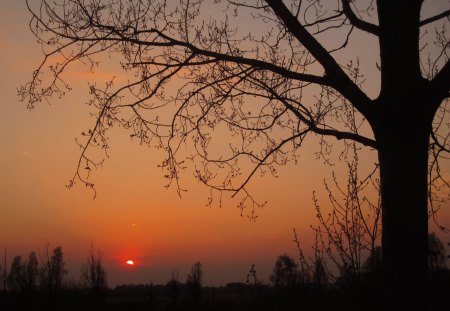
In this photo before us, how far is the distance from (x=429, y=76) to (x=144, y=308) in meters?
26.5

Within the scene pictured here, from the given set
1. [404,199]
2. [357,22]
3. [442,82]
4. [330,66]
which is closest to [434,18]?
[357,22]

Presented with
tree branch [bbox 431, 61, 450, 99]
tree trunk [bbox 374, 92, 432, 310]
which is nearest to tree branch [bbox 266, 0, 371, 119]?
tree trunk [bbox 374, 92, 432, 310]

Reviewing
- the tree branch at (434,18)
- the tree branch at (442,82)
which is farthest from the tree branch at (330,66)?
the tree branch at (434,18)

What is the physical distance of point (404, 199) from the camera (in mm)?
4215

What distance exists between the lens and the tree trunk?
406 centimetres

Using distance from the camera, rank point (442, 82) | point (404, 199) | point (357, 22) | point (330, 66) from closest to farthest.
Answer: point (404, 199) < point (442, 82) < point (330, 66) < point (357, 22)

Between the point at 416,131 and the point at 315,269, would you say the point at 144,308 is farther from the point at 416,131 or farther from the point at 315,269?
the point at 416,131

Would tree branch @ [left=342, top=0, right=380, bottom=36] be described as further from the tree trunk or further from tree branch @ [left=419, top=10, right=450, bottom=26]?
the tree trunk

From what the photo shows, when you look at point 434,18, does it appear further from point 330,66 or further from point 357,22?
point 330,66

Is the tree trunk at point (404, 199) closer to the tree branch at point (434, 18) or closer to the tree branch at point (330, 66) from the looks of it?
the tree branch at point (330, 66)

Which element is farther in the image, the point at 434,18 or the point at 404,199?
the point at 434,18

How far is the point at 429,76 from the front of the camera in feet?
18.0

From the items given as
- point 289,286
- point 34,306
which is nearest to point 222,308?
point 34,306

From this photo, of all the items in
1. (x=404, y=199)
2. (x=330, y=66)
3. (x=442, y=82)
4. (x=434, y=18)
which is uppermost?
(x=434, y=18)
